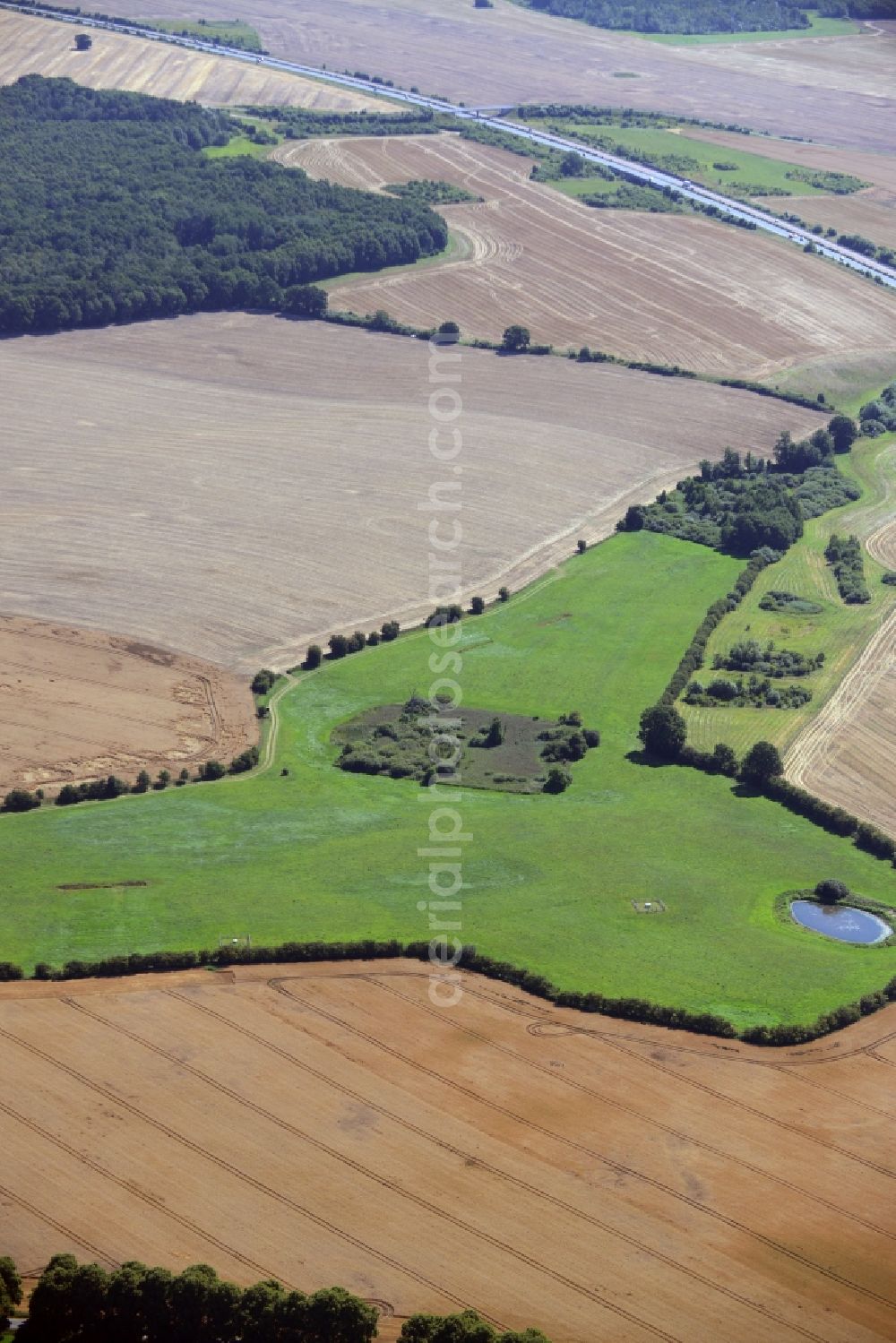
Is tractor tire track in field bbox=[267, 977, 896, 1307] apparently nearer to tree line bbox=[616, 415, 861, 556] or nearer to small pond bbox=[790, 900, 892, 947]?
small pond bbox=[790, 900, 892, 947]

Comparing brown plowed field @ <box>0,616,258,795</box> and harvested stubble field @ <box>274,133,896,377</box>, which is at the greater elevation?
harvested stubble field @ <box>274,133,896,377</box>

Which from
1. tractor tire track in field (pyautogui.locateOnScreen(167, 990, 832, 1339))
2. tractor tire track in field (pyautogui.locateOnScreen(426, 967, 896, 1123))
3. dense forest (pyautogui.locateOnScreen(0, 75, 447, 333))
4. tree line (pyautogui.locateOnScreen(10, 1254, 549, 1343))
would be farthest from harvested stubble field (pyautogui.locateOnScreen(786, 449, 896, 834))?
dense forest (pyautogui.locateOnScreen(0, 75, 447, 333))

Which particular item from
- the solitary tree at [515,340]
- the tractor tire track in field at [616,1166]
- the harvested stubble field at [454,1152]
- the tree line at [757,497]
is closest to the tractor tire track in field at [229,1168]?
the harvested stubble field at [454,1152]

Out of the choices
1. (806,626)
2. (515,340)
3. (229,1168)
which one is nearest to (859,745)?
(806,626)

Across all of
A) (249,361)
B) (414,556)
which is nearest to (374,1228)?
(414,556)

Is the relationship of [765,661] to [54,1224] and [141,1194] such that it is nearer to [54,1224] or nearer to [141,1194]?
[141,1194]

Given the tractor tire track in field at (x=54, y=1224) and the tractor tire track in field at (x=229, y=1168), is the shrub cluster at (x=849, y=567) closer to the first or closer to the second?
the tractor tire track in field at (x=229, y=1168)

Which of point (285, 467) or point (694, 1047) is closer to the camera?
Result: point (694, 1047)
